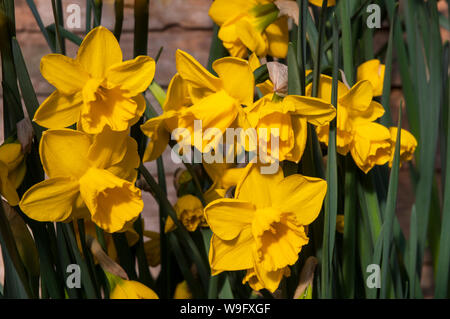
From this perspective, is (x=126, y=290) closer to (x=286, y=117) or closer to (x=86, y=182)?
(x=86, y=182)

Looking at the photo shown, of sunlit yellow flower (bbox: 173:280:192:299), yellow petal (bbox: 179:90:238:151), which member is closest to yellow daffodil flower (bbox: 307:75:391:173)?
yellow petal (bbox: 179:90:238:151)

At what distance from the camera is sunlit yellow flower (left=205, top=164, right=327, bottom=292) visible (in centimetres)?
48

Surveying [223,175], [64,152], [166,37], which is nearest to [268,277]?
[223,175]

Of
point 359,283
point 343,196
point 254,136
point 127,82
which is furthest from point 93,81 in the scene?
point 359,283

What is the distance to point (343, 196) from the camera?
2.09 feet

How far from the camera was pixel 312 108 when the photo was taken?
17.9 inches

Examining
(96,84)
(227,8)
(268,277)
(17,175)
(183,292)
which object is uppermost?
(227,8)

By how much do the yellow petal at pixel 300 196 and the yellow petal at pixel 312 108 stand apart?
6 centimetres

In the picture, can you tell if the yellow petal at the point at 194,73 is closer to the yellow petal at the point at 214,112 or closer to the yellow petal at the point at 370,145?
the yellow petal at the point at 214,112

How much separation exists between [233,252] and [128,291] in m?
0.16

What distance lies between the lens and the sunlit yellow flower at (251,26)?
555 mm

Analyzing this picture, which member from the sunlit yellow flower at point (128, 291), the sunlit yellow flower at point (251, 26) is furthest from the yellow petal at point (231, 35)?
the sunlit yellow flower at point (128, 291)

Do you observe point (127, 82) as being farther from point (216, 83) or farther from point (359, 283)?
point (359, 283)

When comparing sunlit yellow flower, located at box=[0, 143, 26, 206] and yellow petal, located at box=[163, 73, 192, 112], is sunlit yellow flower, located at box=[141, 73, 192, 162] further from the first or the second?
sunlit yellow flower, located at box=[0, 143, 26, 206]
